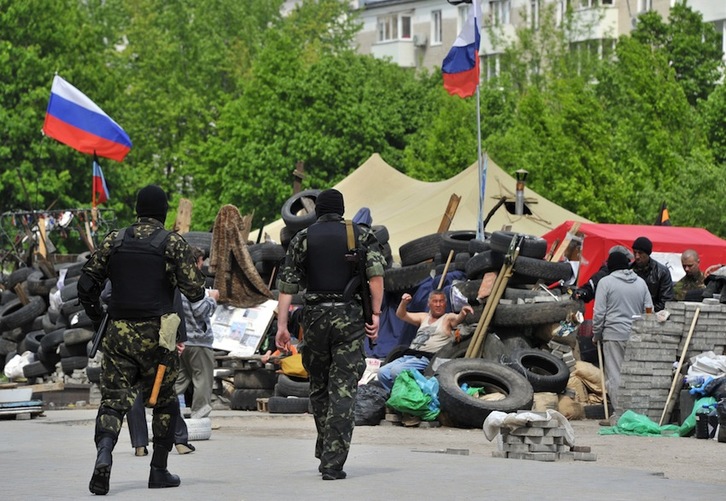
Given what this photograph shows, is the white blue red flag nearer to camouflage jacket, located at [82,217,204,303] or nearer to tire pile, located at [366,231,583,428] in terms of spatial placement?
tire pile, located at [366,231,583,428]

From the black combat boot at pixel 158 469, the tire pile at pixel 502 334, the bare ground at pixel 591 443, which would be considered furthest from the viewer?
the tire pile at pixel 502 334

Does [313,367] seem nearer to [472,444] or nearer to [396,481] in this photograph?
[396,481]

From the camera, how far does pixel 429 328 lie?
19797 mm

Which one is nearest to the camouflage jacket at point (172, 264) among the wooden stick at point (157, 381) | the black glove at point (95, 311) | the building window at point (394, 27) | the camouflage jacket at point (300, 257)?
the black glove at point (95, 311)

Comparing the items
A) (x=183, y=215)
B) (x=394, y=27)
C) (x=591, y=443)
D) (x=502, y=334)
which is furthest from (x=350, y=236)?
(x=394, y=27)

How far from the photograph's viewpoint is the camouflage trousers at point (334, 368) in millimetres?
10680

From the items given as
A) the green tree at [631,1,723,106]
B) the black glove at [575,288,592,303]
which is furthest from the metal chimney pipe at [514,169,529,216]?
the green tree at [631,1,723,106]

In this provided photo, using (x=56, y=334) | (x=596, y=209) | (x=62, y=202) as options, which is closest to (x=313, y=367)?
(x=56, y=334)

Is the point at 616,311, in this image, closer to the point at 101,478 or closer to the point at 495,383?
the point at 495,383

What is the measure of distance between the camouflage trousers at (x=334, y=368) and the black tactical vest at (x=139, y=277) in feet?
3.59

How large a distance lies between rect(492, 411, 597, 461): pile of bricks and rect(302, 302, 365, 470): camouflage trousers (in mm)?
1797

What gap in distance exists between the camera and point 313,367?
11.0m

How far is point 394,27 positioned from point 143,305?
82452 mm

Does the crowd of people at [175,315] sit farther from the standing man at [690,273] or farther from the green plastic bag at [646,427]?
the standing man at [690,273]
